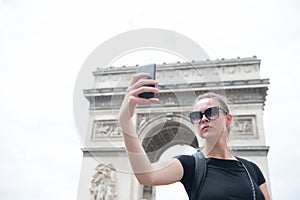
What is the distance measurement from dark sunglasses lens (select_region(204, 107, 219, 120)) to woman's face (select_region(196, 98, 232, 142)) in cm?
1

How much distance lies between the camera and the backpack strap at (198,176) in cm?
117

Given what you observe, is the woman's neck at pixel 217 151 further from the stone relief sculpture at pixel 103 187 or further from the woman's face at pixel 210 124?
the stone relief sculpture at pixel 103 187

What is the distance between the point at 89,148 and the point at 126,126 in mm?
407

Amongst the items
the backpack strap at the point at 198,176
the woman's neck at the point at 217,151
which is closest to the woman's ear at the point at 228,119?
the woman's neck at the point at 217,151

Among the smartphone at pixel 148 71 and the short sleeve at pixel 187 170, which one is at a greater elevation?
the smartphone at pixel 148 71

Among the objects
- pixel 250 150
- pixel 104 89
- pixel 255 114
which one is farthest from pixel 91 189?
pixel 104 89

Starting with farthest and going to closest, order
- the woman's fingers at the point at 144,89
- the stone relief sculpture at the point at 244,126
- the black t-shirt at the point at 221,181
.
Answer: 1. the stone relief sculpture at the point at 244,126
2. the black t-shirt at the point at 221,181
3. the woman's fingers at the point at 144,89

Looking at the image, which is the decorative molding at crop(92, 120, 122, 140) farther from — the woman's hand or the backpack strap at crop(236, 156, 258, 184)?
the backpack strap at crop(236, 156, 258, 184)

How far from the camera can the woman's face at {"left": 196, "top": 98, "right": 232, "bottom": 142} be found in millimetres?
1243

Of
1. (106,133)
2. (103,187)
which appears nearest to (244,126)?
(103,187)

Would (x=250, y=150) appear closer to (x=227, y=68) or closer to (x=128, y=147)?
(x=227, y=68)

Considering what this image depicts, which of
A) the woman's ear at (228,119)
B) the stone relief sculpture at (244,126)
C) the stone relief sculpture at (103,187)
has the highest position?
the stone relief sculpture at (244,126)

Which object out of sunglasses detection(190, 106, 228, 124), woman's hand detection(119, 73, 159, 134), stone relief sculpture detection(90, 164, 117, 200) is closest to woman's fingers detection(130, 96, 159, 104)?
woman's hand detection(119, 73, 159, 134)

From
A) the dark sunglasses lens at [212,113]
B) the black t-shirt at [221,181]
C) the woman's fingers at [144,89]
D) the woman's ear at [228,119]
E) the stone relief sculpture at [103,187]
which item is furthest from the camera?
the stone relief sculpture at [103,187]
